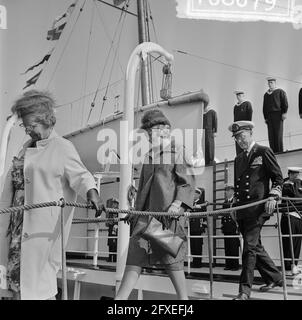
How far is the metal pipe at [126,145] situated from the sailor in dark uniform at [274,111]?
0.71 meters

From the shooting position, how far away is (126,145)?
104 inches

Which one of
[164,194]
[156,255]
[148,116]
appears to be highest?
[148,116]

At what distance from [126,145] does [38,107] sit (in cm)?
107

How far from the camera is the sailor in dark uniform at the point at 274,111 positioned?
9.56ft

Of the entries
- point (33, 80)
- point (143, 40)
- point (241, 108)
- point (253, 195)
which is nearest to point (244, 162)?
point (253, 195)

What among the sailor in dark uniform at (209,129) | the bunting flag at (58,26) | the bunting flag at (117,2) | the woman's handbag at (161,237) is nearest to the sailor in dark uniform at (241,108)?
the sailor in dark uniform at (209,129)

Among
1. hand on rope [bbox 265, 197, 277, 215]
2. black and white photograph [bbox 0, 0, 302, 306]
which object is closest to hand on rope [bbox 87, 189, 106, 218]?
black and white photograph [bbox 0, 0, 302, 306]

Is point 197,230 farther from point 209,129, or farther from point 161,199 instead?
point 161,199

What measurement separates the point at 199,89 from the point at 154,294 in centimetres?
119

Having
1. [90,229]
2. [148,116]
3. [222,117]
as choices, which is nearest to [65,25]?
[222,117]

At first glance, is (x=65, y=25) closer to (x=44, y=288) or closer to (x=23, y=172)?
(x=23, y=172)

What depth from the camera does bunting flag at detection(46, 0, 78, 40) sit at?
2.97 metres

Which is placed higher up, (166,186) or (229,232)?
(166,186)

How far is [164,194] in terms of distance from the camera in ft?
6.16
